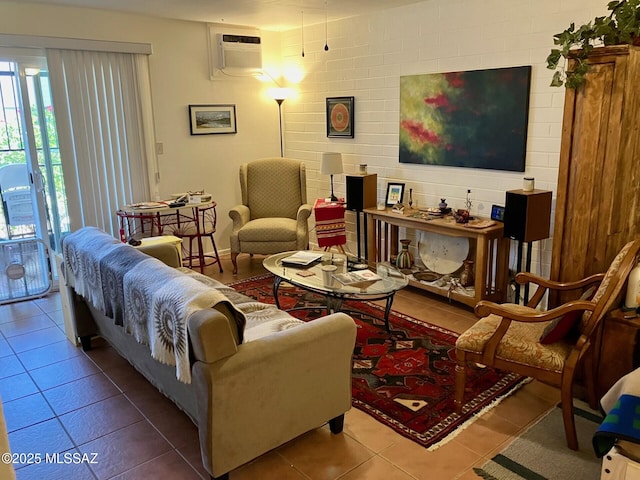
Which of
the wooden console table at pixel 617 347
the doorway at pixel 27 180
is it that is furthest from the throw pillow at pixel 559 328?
the doorway at pixel 27 180

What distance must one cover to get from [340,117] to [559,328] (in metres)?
3.50

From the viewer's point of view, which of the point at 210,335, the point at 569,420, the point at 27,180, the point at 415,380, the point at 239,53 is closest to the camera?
the point at 210,335

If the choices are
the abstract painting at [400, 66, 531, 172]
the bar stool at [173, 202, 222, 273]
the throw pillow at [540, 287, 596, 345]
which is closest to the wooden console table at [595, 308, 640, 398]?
the throw pillow at [540, 287, 596, 345]

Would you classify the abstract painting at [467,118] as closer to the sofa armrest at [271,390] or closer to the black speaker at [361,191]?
the black speaker at [361,191]

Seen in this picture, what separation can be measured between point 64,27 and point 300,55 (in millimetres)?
2391

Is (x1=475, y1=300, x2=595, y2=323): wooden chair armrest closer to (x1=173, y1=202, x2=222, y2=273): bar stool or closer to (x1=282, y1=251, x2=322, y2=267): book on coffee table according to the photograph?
(x1=282, y1=251, x2=322, y2=267): book on coffee table

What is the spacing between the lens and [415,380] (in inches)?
119

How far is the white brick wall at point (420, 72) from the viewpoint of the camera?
3.71 meters

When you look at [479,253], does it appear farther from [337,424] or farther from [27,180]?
[27,180]

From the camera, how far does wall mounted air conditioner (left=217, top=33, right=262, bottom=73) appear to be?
5395mm

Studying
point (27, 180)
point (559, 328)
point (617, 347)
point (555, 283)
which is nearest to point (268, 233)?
point (27, 180)

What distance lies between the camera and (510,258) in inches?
162

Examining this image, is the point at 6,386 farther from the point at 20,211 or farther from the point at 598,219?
the point at 598,219

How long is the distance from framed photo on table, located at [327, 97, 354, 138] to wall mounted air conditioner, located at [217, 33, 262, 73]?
95 cm
